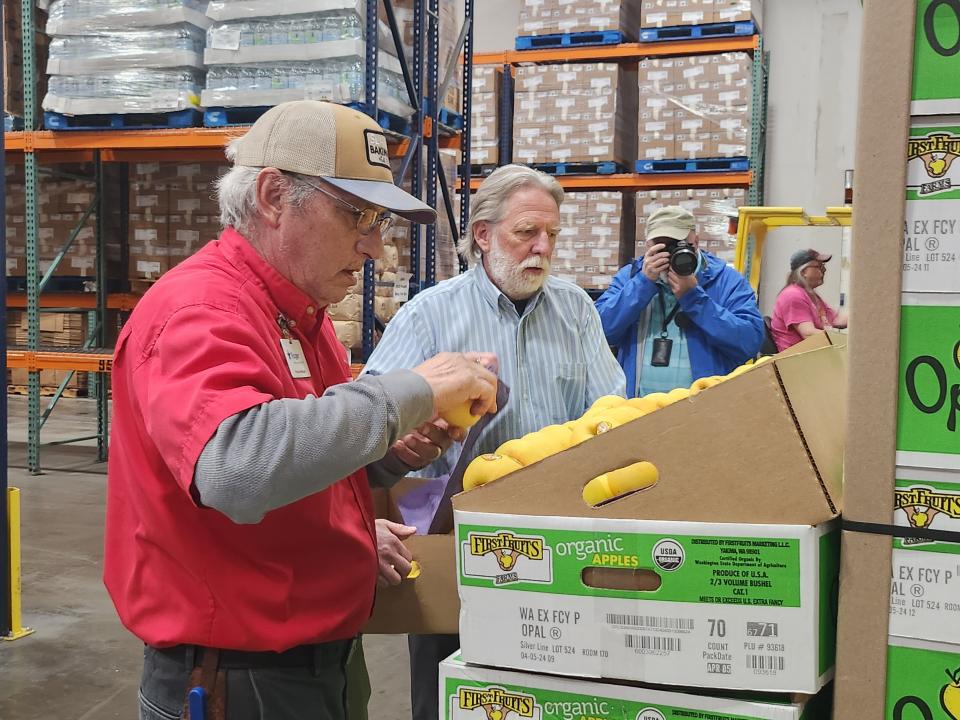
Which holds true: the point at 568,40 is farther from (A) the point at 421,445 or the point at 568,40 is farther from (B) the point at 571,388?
(A) the point at 421,445

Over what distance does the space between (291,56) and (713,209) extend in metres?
4.27

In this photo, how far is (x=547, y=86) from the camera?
364 inches

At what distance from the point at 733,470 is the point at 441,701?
497 mm

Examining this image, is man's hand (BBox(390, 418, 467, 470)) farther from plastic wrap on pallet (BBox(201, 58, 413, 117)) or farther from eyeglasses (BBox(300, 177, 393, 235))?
plastic wrap on pallet (BBox(201, 58, 413, 117))

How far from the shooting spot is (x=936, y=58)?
103cm

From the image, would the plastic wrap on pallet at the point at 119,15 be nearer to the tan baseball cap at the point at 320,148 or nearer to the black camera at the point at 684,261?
the black camera at the point at 684,261

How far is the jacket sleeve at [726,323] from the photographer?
432 cm

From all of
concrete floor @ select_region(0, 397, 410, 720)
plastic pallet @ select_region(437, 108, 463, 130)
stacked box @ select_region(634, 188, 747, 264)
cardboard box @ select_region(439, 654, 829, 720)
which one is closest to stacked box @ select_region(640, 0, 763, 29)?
stacked box @ select_region(634, 188, 747, 264)

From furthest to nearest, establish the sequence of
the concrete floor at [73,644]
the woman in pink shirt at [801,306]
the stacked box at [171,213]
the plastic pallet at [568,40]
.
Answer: the plastic pallet at [568,40], the stacked box at [171,213], the woman in pink shirt at [801,306], the concrete floor at [73,644]

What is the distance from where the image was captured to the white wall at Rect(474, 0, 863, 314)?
34.8 ft

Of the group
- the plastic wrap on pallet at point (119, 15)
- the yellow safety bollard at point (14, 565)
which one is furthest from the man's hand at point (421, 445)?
the plastic wrap on pallet at point (119, 15)

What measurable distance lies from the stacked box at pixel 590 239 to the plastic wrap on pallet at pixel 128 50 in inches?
149

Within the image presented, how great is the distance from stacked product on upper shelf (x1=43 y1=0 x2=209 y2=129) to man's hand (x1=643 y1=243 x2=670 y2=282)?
13.1ft

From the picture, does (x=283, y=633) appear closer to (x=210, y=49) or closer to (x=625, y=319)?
(x=625, y=319)
